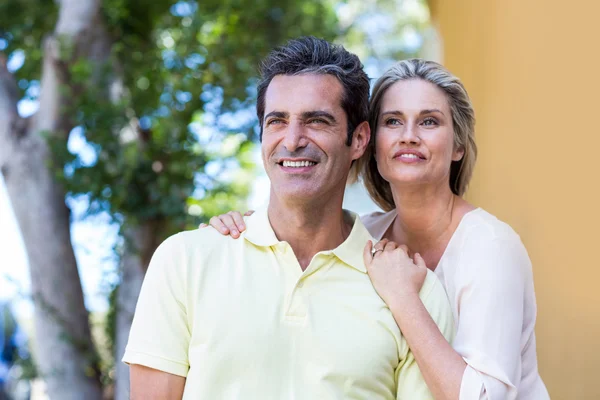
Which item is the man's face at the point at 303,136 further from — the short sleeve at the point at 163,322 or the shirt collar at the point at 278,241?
the short sleeve at the point at 163,322

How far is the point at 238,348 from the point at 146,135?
10.8 ft

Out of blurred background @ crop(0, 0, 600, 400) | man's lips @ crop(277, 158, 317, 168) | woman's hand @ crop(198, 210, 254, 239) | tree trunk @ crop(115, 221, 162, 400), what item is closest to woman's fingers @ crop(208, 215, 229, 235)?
woman's hand @ crop(198, 210, 254, 239)

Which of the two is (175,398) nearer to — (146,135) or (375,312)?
(375,312)

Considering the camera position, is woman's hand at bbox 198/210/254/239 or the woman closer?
the woman

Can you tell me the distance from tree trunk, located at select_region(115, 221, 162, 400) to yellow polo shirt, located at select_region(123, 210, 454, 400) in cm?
284

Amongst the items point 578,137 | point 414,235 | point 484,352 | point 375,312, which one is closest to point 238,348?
point 375,312

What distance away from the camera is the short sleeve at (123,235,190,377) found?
1.92 m

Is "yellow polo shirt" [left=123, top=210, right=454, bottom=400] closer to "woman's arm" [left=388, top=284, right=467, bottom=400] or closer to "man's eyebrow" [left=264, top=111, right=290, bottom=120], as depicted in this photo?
"woman's arm" [left=388, top=284, right=467, bottom=400]

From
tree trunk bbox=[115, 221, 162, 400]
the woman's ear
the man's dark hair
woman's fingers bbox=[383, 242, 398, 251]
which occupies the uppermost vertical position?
the man's dark hair

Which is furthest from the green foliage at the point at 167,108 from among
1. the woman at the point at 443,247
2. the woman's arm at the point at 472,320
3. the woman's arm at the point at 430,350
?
the woman's arm at the point at 430,350

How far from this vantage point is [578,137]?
246 cm

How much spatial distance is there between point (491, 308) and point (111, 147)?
10.2ft

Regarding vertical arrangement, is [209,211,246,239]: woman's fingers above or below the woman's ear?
below

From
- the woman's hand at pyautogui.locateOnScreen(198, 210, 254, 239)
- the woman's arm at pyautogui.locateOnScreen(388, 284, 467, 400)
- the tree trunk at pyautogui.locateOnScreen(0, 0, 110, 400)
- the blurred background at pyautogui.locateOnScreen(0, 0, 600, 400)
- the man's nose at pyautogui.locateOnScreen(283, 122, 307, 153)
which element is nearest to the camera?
the woman's arm at pyautogui.locateOnScreen(388, 284, 467, 400)
